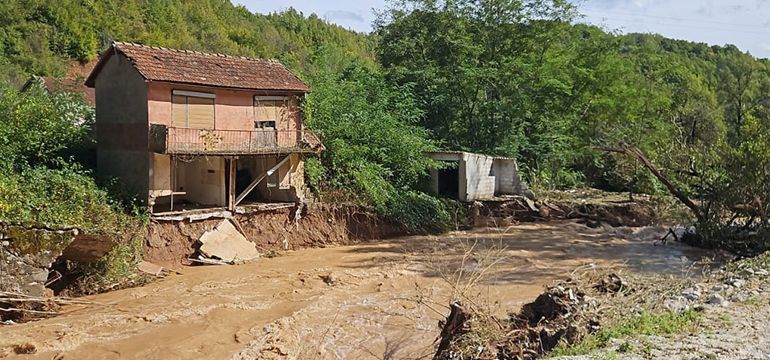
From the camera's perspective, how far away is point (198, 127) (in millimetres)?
18547

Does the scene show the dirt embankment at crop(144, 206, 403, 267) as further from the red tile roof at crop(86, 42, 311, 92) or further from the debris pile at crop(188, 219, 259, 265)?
the red tile roof at crop(86, 42, 311, 92)

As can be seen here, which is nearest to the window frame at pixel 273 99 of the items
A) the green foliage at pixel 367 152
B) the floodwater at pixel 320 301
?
the green foliage at pixel 367 152

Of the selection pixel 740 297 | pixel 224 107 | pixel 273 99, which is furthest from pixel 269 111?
pixel 740 297

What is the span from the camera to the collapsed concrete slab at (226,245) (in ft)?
58.1

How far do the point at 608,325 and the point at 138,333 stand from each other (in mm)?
8988

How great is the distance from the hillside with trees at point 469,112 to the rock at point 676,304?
921cm

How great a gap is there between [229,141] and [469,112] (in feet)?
44.2

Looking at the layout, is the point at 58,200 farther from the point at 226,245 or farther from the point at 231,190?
the point at 231,190

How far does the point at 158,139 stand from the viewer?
16.9 m

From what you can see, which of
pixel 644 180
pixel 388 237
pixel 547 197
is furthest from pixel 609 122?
pixel 388 237

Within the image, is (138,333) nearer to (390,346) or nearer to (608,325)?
(390,346)

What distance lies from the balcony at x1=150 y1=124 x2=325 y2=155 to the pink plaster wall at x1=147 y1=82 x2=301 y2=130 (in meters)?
0.61

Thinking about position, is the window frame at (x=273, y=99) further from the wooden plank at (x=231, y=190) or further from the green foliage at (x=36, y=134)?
the green foliage at (x=36, y=134)

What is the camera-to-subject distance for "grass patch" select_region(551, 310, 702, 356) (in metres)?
7.84
